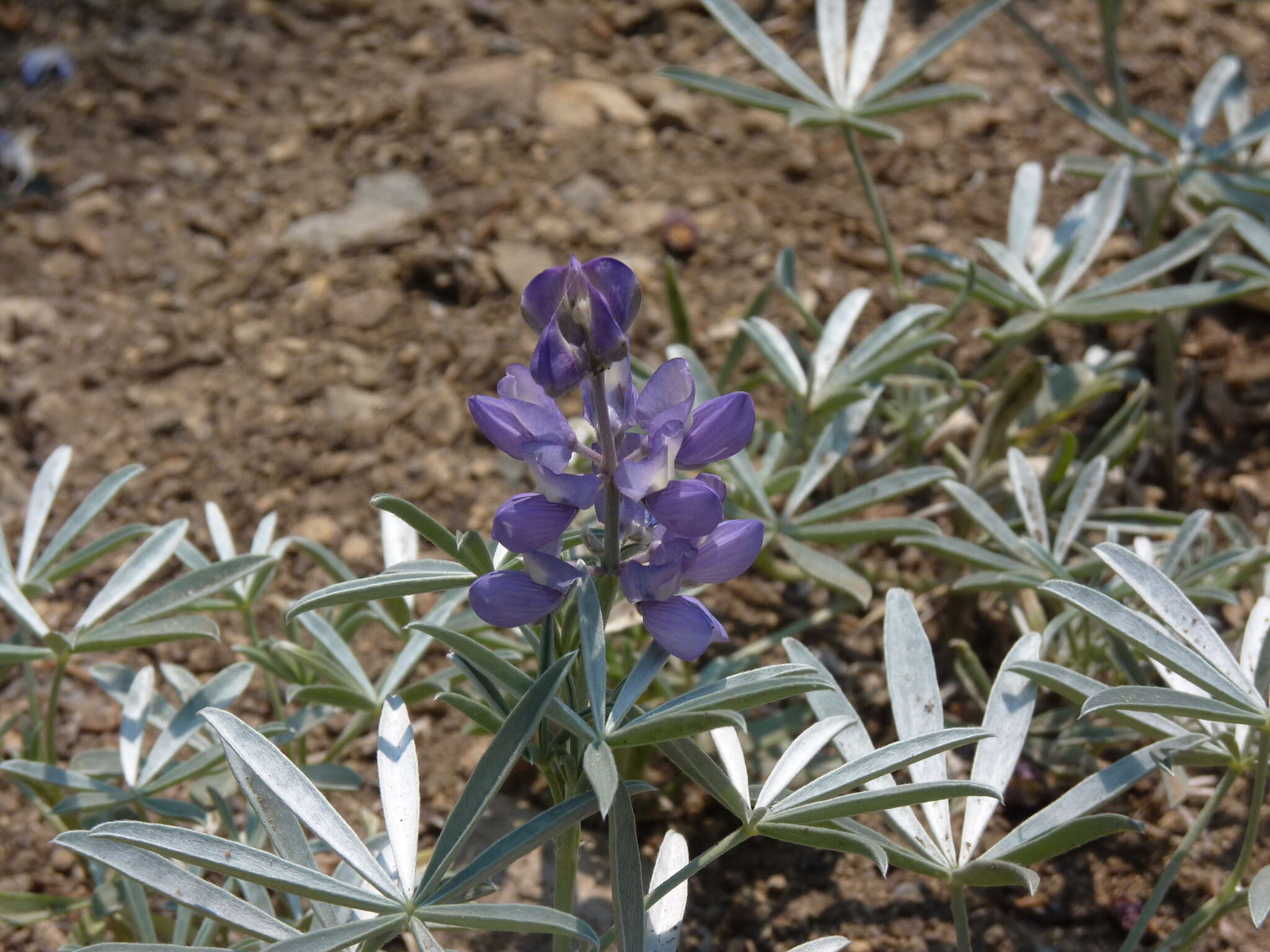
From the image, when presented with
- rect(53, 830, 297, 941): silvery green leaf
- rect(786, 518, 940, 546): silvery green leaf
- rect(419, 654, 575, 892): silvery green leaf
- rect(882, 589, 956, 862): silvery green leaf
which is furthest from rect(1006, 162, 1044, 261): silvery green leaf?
rect(53, 830, 297, 941): silvery green leaf

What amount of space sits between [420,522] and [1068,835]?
811mm

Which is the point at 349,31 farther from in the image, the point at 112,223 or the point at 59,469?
the point at 59,469

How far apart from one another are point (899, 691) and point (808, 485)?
53 cm

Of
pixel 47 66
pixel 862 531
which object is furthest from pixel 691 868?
pixel 47 66

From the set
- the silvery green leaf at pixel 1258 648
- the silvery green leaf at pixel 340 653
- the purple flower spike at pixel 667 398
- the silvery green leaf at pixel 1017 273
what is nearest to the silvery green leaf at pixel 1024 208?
the silvery green leaf at pixel 1017 273

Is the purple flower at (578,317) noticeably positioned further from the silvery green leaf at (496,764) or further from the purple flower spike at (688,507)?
the silvery green leaf at (496,764)

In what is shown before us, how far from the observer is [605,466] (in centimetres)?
113

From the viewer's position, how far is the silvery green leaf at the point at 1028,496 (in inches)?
75.7

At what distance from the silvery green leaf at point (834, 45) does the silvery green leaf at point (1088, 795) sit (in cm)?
139

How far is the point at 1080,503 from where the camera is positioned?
6.36ft

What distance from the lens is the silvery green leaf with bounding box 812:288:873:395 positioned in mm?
2102

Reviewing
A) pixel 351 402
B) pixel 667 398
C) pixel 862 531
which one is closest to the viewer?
pixel 667 398

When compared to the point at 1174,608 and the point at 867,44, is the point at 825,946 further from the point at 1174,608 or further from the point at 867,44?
the point at 867,44

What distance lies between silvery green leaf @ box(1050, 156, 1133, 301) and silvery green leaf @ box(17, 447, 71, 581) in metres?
1.73
